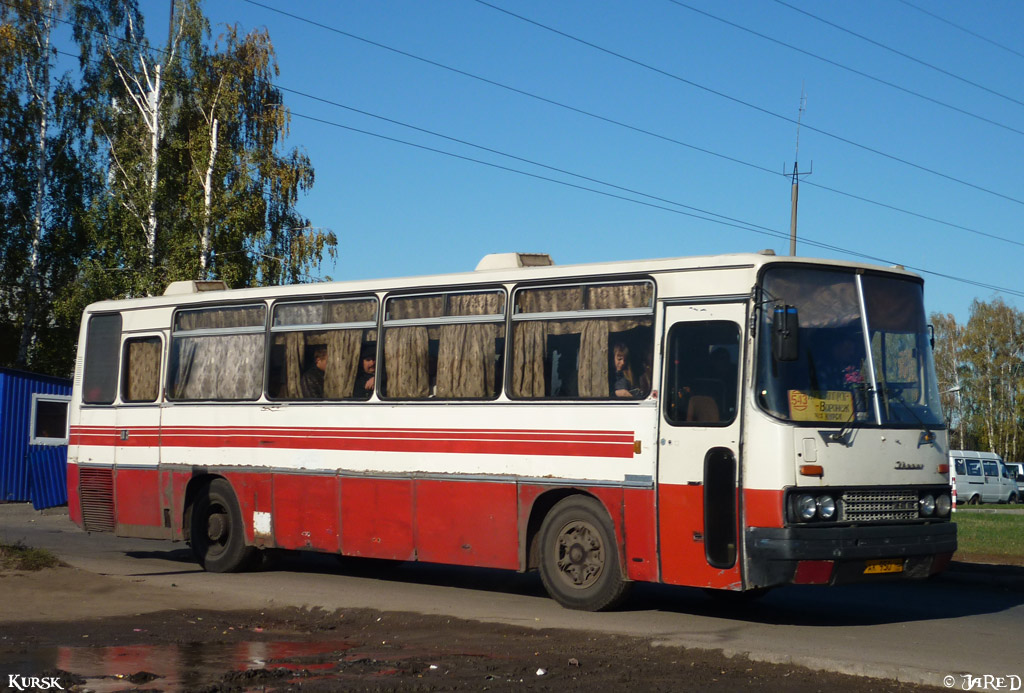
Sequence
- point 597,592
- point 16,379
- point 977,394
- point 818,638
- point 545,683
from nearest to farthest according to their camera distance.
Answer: point 545,683 < point 818,638 < point 597,592 < point 16,379 < point 977,394

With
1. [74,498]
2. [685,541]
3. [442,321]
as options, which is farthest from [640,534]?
[74,498]

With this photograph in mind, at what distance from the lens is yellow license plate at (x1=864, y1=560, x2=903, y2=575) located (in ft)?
33.6

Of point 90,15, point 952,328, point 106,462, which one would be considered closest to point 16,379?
point 106,462

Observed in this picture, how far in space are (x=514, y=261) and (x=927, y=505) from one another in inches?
192

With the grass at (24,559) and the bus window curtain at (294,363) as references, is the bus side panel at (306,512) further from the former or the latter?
the grass at (24,559)

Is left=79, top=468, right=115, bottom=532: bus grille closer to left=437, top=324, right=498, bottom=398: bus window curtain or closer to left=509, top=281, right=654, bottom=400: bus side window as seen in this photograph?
left=437, top=324, right=498, bottom=398: bus window curtain

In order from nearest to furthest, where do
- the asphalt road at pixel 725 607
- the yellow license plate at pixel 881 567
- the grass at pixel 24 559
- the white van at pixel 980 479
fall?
the asphalt road at pixel 725 607 → the yellow license plate at pixel 881 567 → the grass at pixel 24 559 → the white van at pixel 980 479

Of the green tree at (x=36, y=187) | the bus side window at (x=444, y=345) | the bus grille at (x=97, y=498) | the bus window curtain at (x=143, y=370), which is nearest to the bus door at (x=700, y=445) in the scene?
the bus side window at (x=444, y=345)

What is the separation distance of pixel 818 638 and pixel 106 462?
1050 cm

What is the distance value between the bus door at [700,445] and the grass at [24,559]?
767 centimetres

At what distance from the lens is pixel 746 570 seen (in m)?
10.1

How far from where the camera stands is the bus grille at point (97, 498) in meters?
16.3

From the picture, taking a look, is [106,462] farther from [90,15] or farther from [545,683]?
[90,15]

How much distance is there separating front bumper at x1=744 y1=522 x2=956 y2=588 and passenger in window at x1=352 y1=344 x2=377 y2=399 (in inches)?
204
